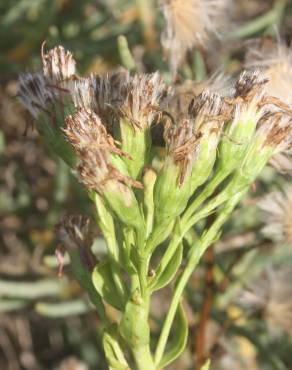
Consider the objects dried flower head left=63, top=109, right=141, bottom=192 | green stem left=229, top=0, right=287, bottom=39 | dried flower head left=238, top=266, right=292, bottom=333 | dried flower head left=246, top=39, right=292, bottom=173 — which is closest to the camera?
dried flower head left=63, top=109, right=141, bottom=192

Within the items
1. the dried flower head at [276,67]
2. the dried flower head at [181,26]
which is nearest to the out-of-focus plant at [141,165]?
the dried flower head at [276,67]

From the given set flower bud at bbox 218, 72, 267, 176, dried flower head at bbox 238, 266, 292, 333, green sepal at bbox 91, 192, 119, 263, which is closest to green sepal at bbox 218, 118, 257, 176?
flower bud at bbox 218, 72, 267, 176

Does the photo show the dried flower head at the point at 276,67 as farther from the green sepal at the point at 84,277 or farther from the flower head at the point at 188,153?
the green sepal at the point at 84,277

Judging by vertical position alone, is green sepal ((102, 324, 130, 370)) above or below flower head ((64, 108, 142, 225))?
below

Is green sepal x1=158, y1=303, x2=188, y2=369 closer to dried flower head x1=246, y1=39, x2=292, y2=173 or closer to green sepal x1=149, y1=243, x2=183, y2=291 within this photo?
green sepal x1=149, y1=243, x2=183, y2=291

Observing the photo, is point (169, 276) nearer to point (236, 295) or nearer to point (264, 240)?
point (264, 240)

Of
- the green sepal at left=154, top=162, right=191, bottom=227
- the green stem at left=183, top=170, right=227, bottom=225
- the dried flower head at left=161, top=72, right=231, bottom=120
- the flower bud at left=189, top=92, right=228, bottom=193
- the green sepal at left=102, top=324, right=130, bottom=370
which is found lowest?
the green sepal at left=102, top=324, right=130, bottom=370
